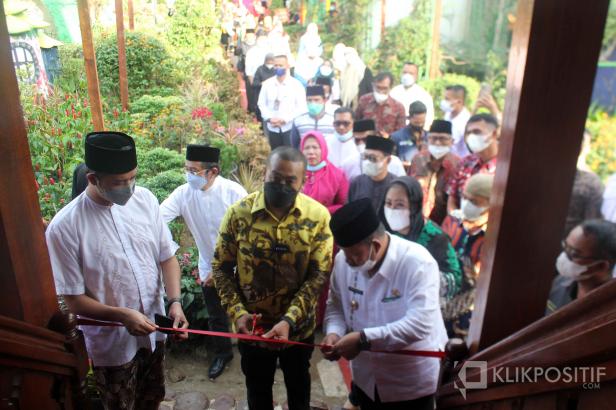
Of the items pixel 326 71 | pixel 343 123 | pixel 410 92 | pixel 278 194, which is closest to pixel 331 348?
pixel 278 194

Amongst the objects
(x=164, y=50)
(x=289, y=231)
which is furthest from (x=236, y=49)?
(x=289, y=231)

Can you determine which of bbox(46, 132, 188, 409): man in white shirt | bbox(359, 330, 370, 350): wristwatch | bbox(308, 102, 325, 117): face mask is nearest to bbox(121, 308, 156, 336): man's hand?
bbox(46, 132, 188, 409): man in white shirt

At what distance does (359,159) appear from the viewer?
5.04m

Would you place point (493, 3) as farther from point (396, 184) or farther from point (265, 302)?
point (265, 302)

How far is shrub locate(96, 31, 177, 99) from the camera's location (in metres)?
4.42

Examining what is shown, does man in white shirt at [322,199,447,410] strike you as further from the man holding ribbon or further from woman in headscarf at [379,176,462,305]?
woman in headscarf at [379,176,462,305]

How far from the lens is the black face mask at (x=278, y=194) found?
244cm

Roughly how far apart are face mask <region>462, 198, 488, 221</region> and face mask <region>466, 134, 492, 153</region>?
96 cm

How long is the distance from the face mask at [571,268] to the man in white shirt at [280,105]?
14.1ft

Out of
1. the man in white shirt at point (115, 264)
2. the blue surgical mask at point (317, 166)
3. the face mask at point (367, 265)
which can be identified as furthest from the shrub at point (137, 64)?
the face mask at point (367, 265)

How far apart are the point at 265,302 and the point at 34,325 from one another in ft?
3.91

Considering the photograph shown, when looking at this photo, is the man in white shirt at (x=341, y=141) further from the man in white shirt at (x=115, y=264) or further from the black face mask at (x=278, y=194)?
the man in white shirt at (x=115, y=264)

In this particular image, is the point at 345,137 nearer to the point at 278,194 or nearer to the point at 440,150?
the point at 440,150

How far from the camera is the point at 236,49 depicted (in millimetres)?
6320
